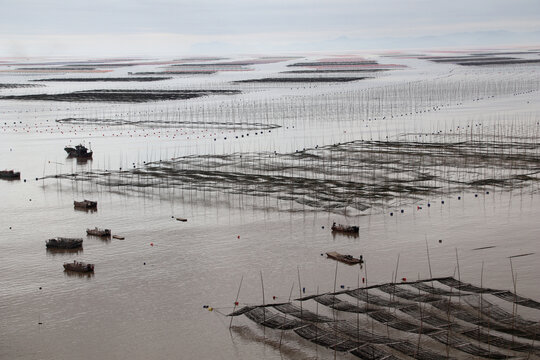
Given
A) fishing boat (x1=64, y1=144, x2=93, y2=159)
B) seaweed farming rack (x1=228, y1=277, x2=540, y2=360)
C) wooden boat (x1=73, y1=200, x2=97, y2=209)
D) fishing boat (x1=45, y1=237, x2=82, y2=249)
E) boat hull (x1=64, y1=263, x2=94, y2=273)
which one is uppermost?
fishing boat (x1=64, y1=144, x2=93, y2=159)

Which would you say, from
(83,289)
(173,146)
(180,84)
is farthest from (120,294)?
(180,84)

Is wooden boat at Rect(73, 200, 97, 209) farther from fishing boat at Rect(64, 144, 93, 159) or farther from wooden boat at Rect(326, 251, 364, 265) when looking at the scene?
fishing boat at Rect(64, 144, 93, 159)

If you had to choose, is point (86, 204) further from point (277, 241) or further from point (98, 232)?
point (277, 241)

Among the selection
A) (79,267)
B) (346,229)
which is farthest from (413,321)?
(79,267)

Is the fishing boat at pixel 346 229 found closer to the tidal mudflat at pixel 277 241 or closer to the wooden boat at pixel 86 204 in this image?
the tidal mudflat at pixel 277 241

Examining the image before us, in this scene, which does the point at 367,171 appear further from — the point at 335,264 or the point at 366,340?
the point at 366,340

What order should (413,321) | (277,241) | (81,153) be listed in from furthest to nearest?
(81,153), (277,241), (413,321)

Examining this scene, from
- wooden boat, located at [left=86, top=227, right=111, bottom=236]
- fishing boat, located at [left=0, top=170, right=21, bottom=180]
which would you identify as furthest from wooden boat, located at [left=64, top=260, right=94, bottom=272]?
fishing boat, located at [left=0, top=170, right=21, bottom=180]
